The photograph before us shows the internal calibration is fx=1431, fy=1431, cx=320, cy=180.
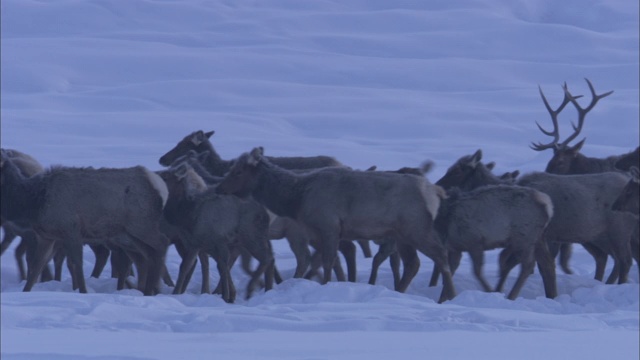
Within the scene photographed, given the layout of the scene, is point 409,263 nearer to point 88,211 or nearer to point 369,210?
point 369,210

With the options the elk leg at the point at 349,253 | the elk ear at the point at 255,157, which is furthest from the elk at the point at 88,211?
the elk leg at the point at 349,253

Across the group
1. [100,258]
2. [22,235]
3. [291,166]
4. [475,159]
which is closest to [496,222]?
[475,159]

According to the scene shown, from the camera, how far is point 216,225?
41.3 ft

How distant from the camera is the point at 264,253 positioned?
1253 centimetres

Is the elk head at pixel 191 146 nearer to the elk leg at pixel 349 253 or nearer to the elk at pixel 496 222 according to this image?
the elk leg at pixel 349 253

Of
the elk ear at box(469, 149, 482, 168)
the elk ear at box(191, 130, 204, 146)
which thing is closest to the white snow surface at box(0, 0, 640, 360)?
the elk ear at box(469, 149, 482, 168)

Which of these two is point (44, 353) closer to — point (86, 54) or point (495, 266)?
point (495, 266)

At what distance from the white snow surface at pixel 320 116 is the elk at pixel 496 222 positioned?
0.51m

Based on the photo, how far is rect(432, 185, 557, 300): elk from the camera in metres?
12.6

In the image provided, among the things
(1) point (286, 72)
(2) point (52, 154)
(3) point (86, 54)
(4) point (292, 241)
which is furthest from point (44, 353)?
(3) point (86, 54)

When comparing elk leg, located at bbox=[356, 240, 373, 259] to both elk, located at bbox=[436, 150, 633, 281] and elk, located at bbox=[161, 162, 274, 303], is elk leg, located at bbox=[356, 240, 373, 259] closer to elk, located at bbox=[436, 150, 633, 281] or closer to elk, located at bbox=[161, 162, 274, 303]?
elk, located at bbox=[436, 150, 633, 281]

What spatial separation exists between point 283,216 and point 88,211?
1780mm

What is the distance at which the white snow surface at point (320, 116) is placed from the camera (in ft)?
30.1

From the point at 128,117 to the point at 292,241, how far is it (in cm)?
2163
